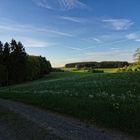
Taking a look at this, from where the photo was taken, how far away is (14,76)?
77250 millimetres

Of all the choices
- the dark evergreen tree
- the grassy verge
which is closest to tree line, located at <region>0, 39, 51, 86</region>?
the dark evergreen tree

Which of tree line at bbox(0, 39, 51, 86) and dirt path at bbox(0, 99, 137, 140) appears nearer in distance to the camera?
dirt path at bbox(0, 99, 137, 140)

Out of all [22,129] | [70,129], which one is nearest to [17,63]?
[22,129]

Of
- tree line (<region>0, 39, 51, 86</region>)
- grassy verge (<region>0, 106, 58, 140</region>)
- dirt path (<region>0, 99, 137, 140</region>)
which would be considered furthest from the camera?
tree line (<region>0, 39, 51, 86</region>)

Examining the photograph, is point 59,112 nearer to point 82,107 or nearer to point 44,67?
point 82,107

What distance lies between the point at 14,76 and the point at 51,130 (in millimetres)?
67234

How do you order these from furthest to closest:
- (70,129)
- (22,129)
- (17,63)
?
(17,63) < (22,129) < (70,129)

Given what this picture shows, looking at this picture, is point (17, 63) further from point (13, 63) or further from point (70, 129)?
point (70, 129)

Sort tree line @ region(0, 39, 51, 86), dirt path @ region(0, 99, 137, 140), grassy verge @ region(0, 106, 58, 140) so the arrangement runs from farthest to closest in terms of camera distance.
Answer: tree line @ region(0, 39, 51, 86) < grassy verge @ region(0, 106, 58, 140) < dirt path @ region(0, 99, 137, 140)

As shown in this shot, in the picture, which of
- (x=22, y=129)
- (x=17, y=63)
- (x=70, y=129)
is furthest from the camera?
(x=17, y=63)

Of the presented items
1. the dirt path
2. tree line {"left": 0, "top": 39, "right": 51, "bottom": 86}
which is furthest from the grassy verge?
tree line {"left": 0, "top": 39, "right": 51, "bottom": 86}

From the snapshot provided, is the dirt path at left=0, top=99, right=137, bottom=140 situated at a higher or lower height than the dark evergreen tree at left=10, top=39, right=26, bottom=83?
lower

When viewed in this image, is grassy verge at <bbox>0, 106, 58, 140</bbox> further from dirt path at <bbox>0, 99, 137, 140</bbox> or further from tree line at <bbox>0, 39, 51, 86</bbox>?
tree line at <bbox>0, 39, 51, 86</bbox>

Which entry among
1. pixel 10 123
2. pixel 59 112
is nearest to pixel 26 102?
pixel 59 112
